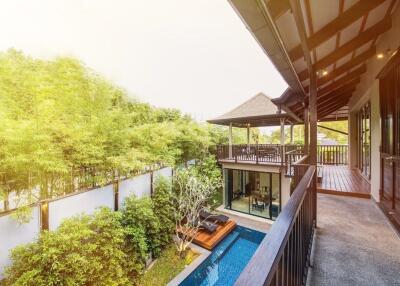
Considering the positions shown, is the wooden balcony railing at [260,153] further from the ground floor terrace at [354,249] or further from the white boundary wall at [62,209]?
the ground floor terrace at [354,249]

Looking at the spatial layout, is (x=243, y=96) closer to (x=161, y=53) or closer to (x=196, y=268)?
(x=161, y=53)

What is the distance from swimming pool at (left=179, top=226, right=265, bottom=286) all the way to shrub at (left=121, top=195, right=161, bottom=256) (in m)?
1.78

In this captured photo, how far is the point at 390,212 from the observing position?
3283mm

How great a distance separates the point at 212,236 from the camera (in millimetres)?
8680

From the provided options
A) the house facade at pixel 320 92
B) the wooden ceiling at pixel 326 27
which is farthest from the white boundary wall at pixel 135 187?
the wooden ceiling at pixel 326 27

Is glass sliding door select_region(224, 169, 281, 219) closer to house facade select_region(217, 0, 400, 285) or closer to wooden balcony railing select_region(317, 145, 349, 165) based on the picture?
wooden balcony railing select_region(317, 145, 349, 165)

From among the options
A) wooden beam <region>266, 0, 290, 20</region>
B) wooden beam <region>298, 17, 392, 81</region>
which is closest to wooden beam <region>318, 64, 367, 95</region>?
wooden beam <region>298, 17, 392, 81</region>

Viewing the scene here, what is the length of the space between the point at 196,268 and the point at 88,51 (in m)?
23.1

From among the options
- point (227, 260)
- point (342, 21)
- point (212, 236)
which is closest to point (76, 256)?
point (227, 260)

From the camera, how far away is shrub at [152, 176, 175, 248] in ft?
26.2

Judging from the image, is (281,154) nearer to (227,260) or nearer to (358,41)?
(227,260)

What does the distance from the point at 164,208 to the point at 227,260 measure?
3256 mm

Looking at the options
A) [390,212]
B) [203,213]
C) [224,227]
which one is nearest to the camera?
[390,212]

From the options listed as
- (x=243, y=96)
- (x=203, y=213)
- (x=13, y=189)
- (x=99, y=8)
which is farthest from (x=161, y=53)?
(x=13, y=189)
